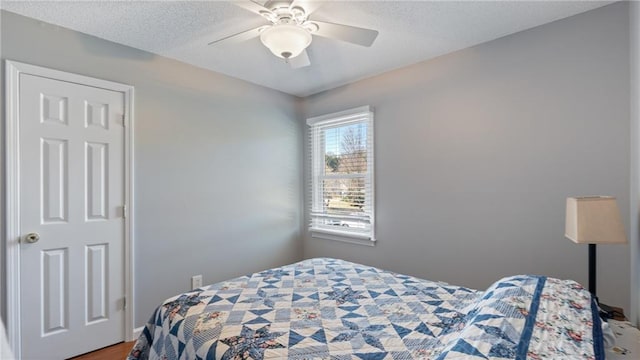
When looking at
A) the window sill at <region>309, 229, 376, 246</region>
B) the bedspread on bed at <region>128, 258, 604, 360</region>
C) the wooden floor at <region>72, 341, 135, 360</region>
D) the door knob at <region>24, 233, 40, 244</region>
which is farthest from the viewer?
the window sill at <region>309, 229, 376, 246</region>

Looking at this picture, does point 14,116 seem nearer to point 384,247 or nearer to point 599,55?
point 384,247

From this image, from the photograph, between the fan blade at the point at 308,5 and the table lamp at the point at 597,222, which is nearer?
the table lamp at the point at 597,222

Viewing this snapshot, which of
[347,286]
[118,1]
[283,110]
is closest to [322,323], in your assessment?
[347,286]

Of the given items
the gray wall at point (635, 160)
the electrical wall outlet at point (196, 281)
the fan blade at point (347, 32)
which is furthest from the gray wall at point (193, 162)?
the gray wall at point (635, 160)

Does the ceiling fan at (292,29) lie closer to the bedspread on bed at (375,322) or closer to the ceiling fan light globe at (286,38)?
the ceiling fan light globe at (286,38)

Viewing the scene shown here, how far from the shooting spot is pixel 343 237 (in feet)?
11.1

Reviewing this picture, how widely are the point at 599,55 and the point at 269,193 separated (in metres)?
2.96

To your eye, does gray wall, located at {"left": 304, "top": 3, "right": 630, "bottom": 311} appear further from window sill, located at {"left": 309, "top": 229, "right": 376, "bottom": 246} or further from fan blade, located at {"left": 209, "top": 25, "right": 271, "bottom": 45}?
fan blade, located at {"left": 209, "top": 25, "right": 271, "bottom": 45}

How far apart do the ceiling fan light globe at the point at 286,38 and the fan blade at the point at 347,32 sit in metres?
0.11

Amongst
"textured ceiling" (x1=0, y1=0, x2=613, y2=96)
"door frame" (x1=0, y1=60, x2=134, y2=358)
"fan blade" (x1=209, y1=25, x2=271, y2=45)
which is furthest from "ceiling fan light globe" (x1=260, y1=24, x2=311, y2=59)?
"door frame" (x1=0, y1=60, x2=134, y2=358)

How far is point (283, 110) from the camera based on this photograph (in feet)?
12.0

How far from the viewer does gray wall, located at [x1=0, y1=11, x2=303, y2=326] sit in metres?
2.35

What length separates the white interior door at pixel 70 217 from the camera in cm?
207

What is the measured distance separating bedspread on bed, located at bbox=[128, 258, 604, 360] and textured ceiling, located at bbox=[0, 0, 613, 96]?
1.68 metres
